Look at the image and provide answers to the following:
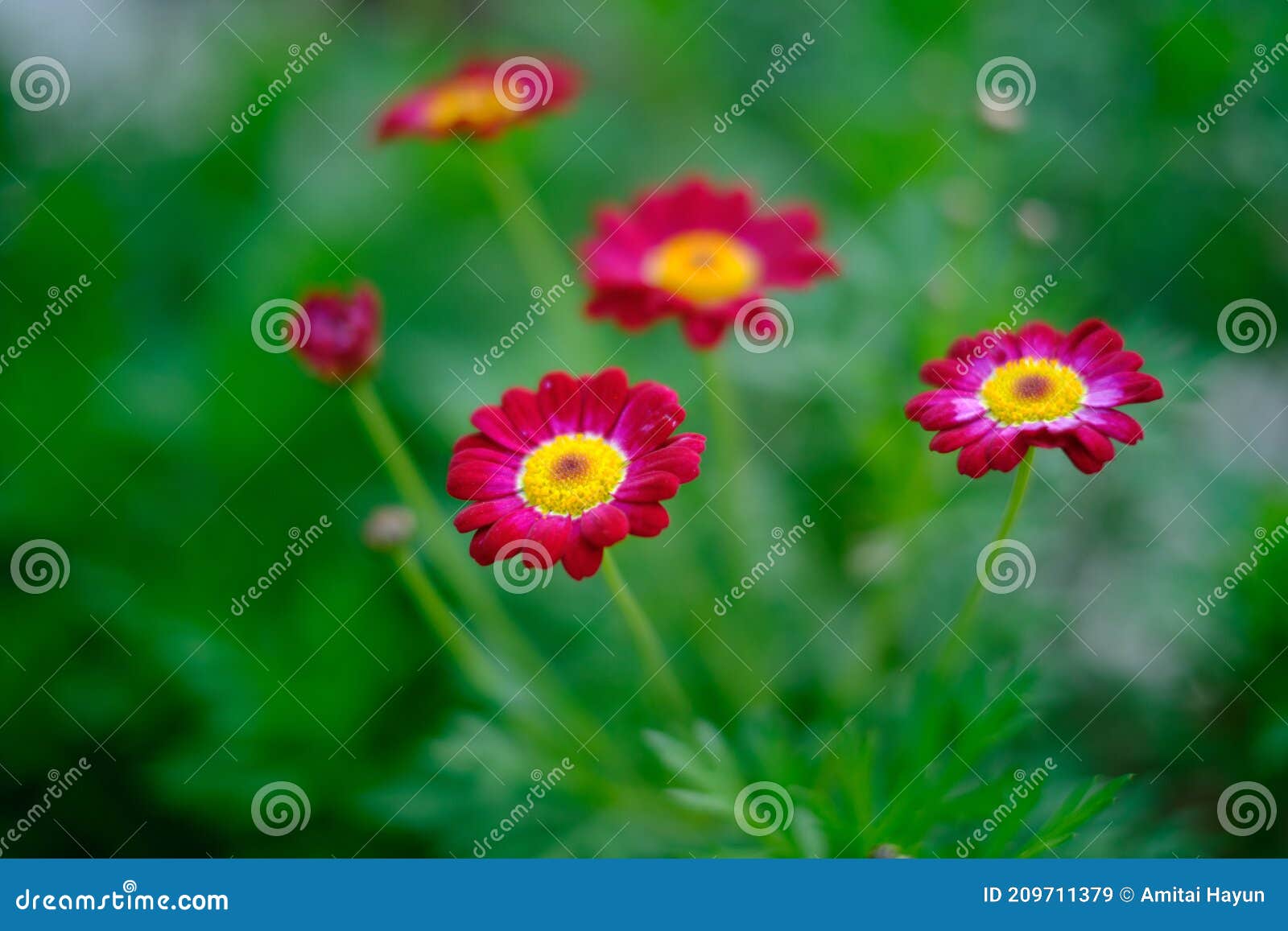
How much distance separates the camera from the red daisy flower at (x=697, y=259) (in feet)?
4.68

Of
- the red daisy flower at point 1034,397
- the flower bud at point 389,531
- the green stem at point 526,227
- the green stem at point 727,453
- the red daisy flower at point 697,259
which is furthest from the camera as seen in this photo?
the green stem at point 526,227

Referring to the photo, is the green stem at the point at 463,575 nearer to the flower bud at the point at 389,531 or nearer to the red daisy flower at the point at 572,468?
the flower bud at the point at 389,531

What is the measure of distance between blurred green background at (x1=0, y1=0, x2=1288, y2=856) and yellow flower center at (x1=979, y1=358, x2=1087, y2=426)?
1.28 ft

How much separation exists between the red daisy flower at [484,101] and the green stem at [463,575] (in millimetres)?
404

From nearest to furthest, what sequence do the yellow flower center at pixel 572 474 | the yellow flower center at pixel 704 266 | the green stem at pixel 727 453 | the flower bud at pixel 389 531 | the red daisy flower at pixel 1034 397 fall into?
the red daisy flower at pixel 1034 397, the yellow flower center at pixel 572 474, the flower bud at pixel 389 531, the yellow flower center at pixel 704 266, the green stem at pixel 727 453

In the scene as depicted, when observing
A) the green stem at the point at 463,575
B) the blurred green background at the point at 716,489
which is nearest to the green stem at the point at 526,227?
the blurred green background at the point at 716,489

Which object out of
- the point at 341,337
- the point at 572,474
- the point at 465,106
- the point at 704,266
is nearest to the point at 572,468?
the point at 572,474

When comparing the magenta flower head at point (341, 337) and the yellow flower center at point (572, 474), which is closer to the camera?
the yellow flower center at point (572, 474)

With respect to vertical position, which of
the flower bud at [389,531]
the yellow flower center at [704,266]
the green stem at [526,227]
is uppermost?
the yellow flower center at [704,266]

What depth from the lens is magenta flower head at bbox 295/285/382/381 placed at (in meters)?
1.35

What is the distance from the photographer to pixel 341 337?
1.36 meters

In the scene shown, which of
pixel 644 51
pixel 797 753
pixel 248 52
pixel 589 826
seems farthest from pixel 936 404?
pixel 248 52

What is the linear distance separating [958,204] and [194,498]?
140cm

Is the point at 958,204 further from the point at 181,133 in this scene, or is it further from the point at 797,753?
the point at 181,133
